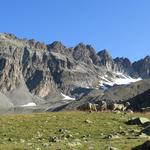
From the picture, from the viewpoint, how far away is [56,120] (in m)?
46.4

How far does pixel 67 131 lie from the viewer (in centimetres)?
3869

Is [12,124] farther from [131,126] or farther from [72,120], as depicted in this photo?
[131,126]

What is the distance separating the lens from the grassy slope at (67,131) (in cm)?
2880

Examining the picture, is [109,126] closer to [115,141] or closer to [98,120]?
[98,120]

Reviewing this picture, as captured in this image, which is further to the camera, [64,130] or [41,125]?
[41,125]

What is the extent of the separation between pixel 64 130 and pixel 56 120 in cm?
722

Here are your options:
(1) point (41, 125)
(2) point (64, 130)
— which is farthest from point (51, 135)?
(1) point (41, 125)

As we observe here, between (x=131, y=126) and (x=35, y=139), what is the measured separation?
10.7 m

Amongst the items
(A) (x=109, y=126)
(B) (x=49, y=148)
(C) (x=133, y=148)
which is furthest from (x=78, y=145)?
(A) (x=109, y=126)

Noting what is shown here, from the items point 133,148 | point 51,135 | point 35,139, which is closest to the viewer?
point 133,148

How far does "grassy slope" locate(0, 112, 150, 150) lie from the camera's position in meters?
28.8

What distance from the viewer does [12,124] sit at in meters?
44.5

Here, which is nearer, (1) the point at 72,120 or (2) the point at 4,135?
(2) the point at 4,135

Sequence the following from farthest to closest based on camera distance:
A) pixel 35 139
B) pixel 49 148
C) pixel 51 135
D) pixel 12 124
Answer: pixel 12 124
pixel 51 135
pixel 35 139
pixel 49 148
